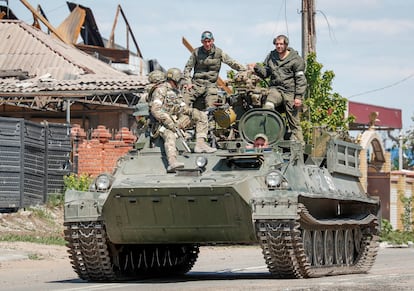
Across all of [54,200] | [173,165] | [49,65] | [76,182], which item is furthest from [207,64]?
[49,65]

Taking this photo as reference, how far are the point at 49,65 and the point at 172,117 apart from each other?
2202 cm

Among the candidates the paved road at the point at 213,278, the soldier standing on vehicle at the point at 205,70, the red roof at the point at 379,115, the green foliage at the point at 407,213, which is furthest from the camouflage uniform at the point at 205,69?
the red roof at the point at 379,115

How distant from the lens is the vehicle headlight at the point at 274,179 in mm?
15156

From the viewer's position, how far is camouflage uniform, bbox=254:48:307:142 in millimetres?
17812

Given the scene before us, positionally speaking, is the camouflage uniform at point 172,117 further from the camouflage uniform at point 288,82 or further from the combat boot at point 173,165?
the camouflage uniform at point 288,82

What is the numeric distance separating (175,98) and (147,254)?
238 cm

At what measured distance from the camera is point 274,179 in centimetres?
1517

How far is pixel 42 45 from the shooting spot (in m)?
39.7

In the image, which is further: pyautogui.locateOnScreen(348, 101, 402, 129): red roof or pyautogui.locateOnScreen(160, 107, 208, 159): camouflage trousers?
pyautogui.locateOnScreen(348, 101, 402, 129): red roof

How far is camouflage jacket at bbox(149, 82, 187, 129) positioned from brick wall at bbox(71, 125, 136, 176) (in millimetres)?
12937

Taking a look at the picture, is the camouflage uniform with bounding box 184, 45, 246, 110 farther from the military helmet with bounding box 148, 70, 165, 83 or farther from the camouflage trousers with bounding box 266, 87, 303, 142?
the military helmet with bounding box 148, 70, 165, 83

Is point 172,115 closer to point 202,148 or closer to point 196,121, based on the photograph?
point 196,121

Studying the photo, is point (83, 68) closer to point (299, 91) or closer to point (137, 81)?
point (137, 81)

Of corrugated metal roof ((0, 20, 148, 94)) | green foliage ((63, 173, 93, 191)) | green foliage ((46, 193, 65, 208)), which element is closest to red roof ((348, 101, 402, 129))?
corrugated metal roof ((0, 20, 148, 94))
